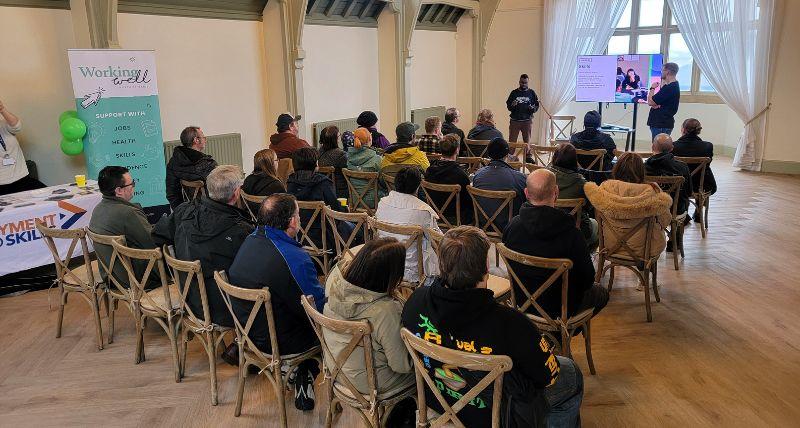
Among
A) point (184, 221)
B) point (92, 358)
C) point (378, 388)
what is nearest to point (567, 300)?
point (378, 388)

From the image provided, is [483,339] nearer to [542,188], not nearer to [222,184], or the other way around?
[542,188]

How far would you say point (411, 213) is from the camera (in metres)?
3.53

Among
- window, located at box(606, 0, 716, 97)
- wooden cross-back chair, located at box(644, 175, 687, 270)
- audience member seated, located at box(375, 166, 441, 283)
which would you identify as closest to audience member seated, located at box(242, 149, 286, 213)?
audience member seated, located at box(375, 166, 441, 283)

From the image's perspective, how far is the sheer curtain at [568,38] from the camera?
408 inches

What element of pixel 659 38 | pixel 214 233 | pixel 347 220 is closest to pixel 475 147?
pixel 347 220

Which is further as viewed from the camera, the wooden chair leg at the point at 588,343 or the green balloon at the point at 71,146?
the green balloon at the point at 71,146

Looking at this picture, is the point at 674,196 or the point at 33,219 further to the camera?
the point at 674,196

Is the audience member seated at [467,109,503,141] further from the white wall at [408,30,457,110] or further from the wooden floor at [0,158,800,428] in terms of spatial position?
the white wall at [408,30,457,110]

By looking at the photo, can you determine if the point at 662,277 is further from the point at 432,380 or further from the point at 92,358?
the point at 92,358

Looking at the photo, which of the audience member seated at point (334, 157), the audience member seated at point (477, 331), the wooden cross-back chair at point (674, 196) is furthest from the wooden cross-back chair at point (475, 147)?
the audience member seated at point (477, 331)

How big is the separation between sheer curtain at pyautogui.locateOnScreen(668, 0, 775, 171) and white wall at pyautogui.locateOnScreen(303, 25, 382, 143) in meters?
4.86

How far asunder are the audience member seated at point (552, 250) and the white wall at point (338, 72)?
5.54m

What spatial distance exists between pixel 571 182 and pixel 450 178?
0.89 meters

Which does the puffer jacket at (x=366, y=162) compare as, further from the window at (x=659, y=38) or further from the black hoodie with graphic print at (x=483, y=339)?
the window at (x=659, y=38)
